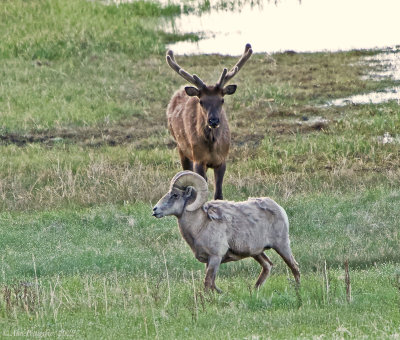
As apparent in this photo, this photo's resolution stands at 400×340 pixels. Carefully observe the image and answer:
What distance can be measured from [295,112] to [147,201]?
7.12 m

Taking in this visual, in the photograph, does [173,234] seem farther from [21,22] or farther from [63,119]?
[21,22]

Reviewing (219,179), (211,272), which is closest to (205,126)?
(219,179)

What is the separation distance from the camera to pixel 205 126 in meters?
15.3

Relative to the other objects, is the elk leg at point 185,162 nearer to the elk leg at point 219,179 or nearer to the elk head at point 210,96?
the elk leg at point 219,179

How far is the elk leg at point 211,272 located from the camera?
34.2 ft

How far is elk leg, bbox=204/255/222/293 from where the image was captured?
1042 centimetres

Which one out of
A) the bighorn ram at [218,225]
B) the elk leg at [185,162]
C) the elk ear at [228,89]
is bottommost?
the elk leg at [185,162]

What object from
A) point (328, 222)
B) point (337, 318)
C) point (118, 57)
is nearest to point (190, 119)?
point (328, 222)

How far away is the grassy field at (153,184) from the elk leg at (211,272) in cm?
18

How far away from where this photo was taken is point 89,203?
1670 centimetres

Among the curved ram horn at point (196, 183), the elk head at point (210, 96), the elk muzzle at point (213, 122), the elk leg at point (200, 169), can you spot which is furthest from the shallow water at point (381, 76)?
the curved ram horn at point (196, 183)

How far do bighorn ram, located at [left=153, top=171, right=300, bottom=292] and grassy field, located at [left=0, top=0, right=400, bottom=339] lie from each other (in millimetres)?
387

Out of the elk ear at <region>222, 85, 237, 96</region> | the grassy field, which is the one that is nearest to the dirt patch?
the grassy field

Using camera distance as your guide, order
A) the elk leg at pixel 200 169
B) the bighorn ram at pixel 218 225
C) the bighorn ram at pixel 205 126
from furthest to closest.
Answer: the elk leg at pixel 200 169
the bighorn ram at pixel 205 126
the bighorn ram at pixel 218 225
